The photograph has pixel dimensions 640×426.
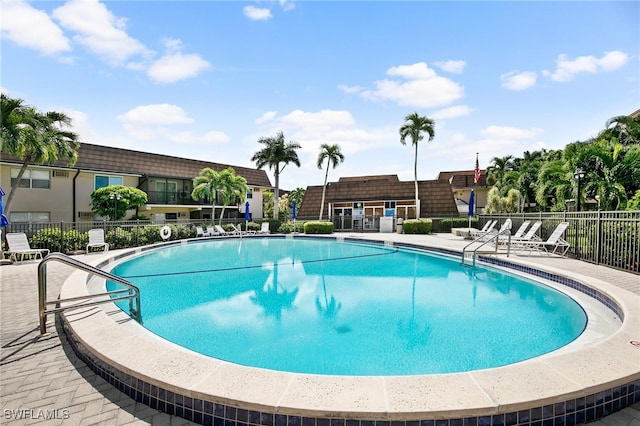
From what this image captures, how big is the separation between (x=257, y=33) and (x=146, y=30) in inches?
145

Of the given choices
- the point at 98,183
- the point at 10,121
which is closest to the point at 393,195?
the point at 98,183

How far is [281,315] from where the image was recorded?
5.97 metres

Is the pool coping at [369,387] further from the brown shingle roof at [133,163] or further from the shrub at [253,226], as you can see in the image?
the brown shingle roof at [133,163]

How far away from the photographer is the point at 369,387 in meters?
2.54

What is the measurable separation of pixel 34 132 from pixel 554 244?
21094 mm

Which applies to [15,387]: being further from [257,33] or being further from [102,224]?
[102,224]

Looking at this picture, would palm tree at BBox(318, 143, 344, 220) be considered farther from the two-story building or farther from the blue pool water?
the blue pool water

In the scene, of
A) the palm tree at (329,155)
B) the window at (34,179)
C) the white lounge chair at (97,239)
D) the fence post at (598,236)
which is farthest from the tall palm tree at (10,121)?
the palm tree at (329,155)

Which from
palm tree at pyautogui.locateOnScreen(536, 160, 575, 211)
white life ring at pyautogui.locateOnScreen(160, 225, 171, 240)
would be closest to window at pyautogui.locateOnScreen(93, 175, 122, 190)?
white life ring at pyautogui.locateOnScreen(160, 225, 171, 240)

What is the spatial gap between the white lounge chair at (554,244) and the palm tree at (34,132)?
20.4 metres

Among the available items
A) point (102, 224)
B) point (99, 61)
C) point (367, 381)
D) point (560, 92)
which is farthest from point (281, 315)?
point (560, 92)

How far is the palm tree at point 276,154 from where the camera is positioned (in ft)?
97.3

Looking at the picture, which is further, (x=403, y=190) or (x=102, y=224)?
(x=403, y=190)

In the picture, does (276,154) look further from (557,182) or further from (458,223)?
(557,182)
